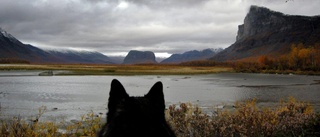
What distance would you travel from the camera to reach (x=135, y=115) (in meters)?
2.19

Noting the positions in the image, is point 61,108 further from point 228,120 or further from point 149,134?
point 149,134

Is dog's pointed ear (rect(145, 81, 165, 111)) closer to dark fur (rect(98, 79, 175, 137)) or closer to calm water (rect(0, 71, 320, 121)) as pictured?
dark fur (rect(98, 79, 175, 137))

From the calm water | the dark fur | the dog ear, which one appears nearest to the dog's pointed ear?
the dark fur

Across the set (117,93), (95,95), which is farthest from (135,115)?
(95,95)

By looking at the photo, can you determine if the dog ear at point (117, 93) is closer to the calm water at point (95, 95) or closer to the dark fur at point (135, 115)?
the dark fur at point (135, 115)

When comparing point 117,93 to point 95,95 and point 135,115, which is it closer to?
point 135,115

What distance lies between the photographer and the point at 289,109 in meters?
12.5

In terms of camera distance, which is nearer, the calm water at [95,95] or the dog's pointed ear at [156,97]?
the dog's pointed ear at [156,97]

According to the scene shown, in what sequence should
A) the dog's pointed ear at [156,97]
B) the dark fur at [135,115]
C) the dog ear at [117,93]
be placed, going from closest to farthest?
the dark fur at [135,115] → the dog ear at [117,93] → the dog's pointed ear at [156,97]

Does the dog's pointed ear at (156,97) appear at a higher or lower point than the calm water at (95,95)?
higher

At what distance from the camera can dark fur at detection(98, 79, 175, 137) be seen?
7.00 ft

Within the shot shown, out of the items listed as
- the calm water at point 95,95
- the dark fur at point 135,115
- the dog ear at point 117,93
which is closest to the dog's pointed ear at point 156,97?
the dark fur at point 135,115

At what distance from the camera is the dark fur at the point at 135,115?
7.00ft

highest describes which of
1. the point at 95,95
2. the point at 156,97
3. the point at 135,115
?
the point at 156,97
